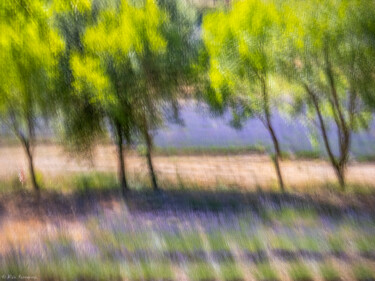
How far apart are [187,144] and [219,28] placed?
48.9ft

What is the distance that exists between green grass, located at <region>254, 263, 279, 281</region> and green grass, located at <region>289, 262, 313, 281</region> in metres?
0.20

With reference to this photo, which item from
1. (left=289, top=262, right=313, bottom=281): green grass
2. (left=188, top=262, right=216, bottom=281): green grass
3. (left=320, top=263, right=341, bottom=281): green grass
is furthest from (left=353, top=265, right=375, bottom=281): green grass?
(left=188, top=262, right=216, bottom=281): green grass

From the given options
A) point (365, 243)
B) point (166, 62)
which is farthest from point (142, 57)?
point (365, 243)

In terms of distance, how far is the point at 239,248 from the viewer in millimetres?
5957

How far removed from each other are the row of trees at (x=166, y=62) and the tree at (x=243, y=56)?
0.04 meters

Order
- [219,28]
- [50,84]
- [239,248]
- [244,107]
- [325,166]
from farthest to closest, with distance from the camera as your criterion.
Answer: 1. [325,166]
2. [244,107]
3. [219,28]
4. [50,84]
5. [239,248]

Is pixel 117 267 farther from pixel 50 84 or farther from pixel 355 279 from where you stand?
pixel 50 84

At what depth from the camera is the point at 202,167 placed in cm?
2427

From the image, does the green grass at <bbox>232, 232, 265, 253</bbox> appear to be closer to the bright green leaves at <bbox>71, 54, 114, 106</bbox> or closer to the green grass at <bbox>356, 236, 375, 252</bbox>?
the green grass at <bbox>356, 236, 375, 252</bbox>

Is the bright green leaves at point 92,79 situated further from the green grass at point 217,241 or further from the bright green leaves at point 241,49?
the green grass at point 217,241

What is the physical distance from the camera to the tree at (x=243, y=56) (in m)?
15.4

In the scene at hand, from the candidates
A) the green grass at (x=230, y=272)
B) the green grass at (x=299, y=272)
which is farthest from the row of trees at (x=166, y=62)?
the green grass at (x=299, y=272)

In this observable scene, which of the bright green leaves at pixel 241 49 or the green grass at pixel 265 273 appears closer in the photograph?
the green grass at pixel 265 273

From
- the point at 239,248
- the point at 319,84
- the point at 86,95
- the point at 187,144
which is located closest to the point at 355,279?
the point at 239,248
